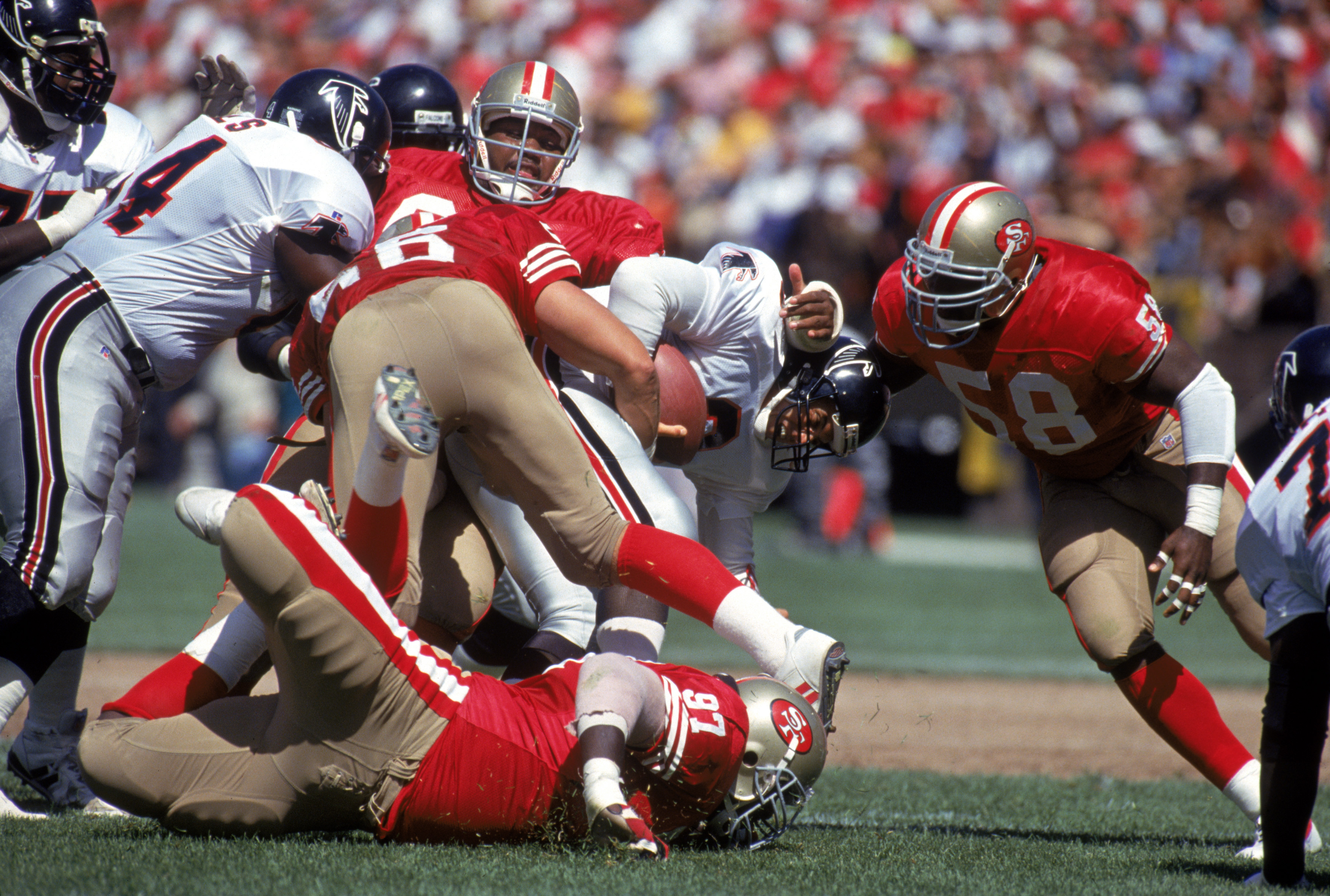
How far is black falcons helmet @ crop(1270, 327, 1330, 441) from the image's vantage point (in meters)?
3.45

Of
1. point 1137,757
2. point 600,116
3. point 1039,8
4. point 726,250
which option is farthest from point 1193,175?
point 726,250

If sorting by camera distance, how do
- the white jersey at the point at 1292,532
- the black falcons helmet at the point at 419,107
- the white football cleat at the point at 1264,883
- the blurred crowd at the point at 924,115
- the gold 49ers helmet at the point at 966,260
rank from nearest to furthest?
the white jersey at the point at 1292,532 < the white football cleat at the point at 1264,883 < the gold 49ers helmet at the point at 966,260 < the black falcons helmet at the point at 419,107 < the blurred crowd at the point at 924,115

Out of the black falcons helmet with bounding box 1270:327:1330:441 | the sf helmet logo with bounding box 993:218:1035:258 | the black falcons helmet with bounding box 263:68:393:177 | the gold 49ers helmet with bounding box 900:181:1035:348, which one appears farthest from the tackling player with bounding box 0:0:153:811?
the black falcons helmet with bounding box 1270:327:1330:441

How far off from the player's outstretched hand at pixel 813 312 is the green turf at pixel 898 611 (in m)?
3.16

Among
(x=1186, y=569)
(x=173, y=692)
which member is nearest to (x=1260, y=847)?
(x=1186, y=569)

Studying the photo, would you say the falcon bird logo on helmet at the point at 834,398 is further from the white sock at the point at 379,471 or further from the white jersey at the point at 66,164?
the white jersey at the point at 66,164

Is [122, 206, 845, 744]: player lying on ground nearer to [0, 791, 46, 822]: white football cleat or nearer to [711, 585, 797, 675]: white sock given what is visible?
[711, 585, 797, 675]: white sock

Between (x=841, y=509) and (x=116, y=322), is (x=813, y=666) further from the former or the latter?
(x=841, y=509)

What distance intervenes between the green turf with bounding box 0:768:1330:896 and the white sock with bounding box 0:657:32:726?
1.19 ft

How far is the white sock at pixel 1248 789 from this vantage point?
3768 mm

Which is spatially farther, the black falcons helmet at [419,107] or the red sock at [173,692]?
the black falcons helmet at [419,107]

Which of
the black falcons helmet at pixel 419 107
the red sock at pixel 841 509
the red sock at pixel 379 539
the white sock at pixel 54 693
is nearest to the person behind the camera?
the red sock at pixel 379 539

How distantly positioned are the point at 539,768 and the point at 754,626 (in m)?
0.65

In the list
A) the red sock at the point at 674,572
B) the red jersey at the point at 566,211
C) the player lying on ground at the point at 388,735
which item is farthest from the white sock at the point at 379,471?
the red jersey at the point at 566,211
